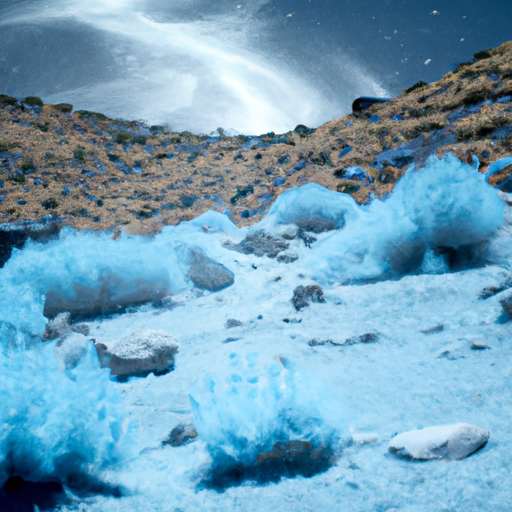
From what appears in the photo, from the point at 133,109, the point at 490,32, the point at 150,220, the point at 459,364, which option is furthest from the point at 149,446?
the point at 490,32

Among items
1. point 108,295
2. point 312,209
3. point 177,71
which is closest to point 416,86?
point 312,209

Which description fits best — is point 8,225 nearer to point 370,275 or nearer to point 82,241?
point 82,241

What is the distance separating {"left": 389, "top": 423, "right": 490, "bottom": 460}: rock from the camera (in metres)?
1.16

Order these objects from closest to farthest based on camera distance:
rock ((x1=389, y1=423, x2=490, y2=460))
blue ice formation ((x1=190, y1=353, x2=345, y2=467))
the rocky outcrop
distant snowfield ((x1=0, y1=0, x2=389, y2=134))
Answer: rock ((x1=389, y1=423, x2=490, y2=460)) < blue ice formation ((x1=190, y1=353, x2=345, y2=467)) < the rocky outcrop < distant snowfield ((x1=0, y1=0, x2=389, y2=134))

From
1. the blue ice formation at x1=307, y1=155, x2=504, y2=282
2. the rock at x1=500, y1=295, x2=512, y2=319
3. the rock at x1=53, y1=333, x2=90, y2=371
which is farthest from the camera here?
the blue ice formation at x1=307, y1=155, x2=504, y2=282

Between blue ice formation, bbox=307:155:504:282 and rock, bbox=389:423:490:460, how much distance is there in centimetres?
81

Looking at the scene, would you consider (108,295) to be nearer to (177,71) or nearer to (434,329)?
(434,329)

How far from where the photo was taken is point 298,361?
5.14 feet

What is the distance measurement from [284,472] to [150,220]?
1390mm

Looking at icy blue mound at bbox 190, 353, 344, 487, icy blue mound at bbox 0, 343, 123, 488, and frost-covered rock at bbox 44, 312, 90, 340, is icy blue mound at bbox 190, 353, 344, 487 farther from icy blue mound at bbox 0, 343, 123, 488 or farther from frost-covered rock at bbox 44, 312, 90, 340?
frost-covered rock at bbox 44, 312, 90, 340

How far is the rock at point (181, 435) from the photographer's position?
134 centimetres

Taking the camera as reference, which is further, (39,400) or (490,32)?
(490,32)

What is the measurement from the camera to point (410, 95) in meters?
3.12

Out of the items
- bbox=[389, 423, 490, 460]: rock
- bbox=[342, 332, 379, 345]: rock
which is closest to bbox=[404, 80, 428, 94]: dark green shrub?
bbox=[342, 332, 379, 345]: rock
